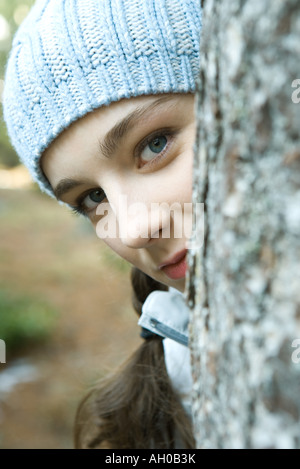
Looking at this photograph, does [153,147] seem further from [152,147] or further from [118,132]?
[118,132]

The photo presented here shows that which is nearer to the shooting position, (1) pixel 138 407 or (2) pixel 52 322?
(1) pixel 138 407

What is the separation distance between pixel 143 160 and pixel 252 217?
0.82 metres

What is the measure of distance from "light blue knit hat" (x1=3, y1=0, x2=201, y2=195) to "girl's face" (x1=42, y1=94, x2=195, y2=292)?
1.6 inches

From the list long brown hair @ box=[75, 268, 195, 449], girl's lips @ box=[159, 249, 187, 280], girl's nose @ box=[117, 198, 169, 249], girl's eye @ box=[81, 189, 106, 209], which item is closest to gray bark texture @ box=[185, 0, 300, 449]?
girl's nose @ box=[117, 198, 169, 249]

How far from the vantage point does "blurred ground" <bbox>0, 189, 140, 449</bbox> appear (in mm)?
4062

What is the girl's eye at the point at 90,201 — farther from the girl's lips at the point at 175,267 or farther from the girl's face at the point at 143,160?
the girl's lips at the point at 175,267

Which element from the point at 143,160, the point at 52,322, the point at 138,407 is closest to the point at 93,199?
the point at 143,160

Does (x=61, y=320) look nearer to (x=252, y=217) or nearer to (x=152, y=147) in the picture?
(x=152, y=147)

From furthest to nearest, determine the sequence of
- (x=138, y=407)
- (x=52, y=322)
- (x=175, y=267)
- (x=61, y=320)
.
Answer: (x=61, y=320) → (x=52, y=322) → (x=138, y=407) → (x=175, y=267)

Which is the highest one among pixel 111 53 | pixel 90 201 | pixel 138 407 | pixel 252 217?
pixel 111 53

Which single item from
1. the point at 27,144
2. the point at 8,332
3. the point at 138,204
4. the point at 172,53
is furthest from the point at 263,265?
the point at 8,332

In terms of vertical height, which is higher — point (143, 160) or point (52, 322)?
point (143, 160)

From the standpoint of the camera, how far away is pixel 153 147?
4.57 ft

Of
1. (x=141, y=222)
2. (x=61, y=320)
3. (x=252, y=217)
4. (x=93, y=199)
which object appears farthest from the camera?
(x=61, y=320)
